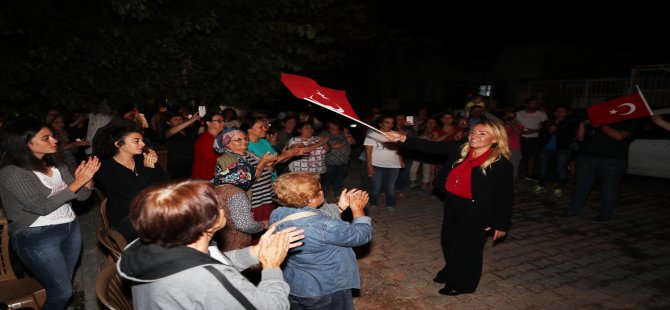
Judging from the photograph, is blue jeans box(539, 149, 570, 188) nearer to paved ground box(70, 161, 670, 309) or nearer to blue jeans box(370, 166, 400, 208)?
paved ground box(70, 161, 670, 309)

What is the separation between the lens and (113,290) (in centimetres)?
254

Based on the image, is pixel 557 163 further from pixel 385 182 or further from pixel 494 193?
pixel 494 193

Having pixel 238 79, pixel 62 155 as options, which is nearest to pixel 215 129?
pixel 238 79

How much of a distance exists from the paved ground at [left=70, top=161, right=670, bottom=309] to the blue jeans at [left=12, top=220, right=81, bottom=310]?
107cm

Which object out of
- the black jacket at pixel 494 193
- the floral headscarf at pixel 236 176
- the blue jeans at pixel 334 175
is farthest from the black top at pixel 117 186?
the blue jeans at pixel 334 175

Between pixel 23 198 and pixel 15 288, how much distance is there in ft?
2.68

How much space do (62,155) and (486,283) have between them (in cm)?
467

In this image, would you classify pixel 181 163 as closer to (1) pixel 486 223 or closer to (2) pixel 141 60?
(2) pixel 141 60

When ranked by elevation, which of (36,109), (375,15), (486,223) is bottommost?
(486,223)

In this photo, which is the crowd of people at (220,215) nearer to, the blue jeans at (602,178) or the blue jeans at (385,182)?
the blue jeans at (602,178)

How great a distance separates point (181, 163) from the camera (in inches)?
257

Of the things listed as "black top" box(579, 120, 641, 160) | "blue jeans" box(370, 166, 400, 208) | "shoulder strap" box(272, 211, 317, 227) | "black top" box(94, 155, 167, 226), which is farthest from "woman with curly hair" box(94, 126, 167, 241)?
"black top" box(579, 120, 641, 160)

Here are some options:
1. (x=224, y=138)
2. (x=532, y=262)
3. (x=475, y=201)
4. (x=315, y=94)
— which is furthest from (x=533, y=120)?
(x=224, y=138)

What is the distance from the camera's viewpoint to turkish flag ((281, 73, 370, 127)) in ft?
12.7
